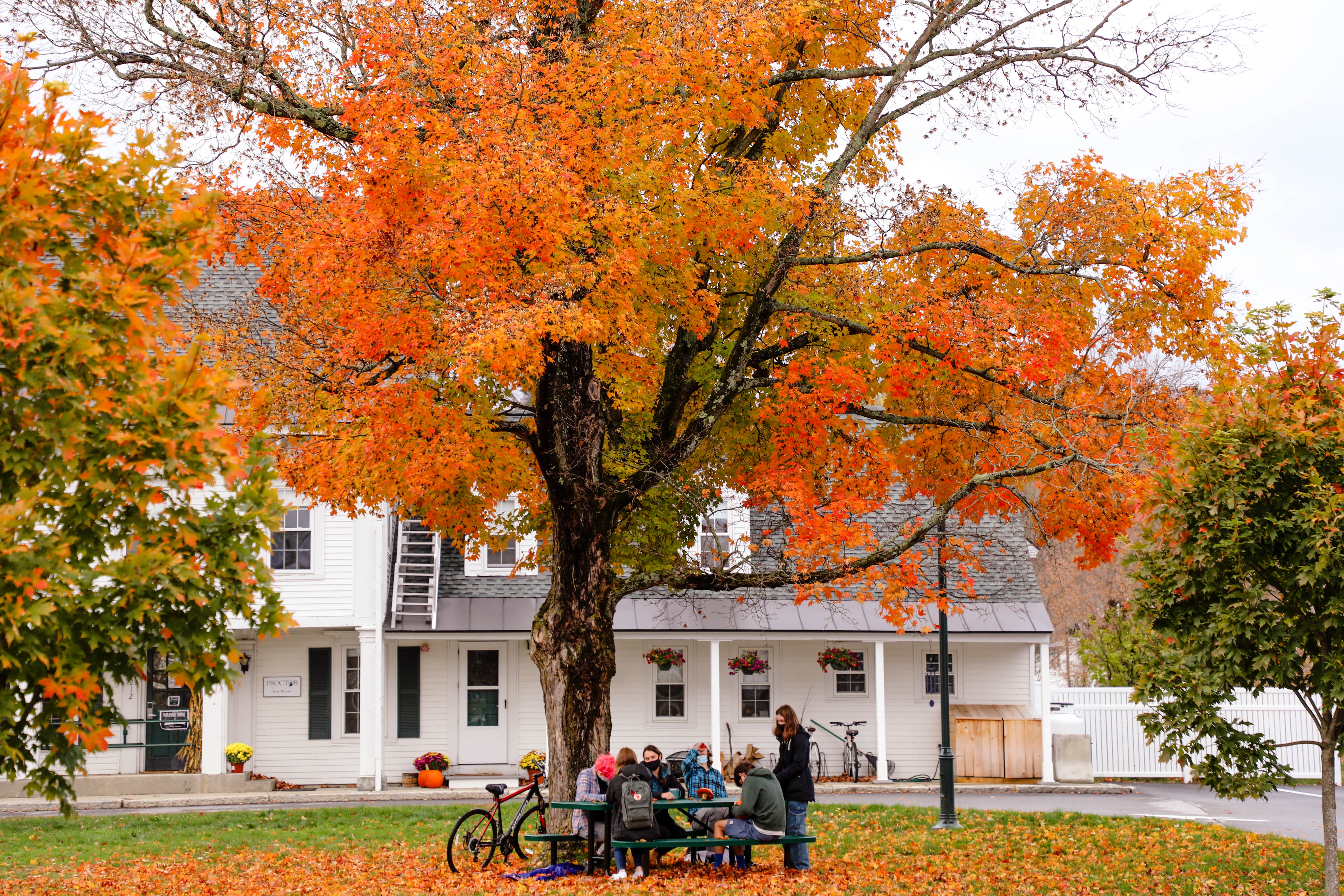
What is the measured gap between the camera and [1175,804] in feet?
64.6

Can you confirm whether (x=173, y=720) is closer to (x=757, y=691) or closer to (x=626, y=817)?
(x=757, y=691)

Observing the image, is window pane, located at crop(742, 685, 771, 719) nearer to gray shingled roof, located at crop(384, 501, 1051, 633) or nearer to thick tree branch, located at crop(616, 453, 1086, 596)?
gray shingled roof, located at crop(384, 501, 1051, 633)

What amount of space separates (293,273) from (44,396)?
314 inches

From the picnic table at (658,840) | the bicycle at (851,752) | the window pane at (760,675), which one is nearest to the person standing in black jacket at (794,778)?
the picnic table at (658,840)

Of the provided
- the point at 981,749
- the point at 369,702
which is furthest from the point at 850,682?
the point at 369,702

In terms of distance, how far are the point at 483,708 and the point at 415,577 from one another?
3.07 m

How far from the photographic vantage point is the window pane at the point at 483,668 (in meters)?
24.2

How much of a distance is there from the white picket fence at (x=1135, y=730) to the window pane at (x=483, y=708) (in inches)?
450

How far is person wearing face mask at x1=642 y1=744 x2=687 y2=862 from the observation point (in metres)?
11.5

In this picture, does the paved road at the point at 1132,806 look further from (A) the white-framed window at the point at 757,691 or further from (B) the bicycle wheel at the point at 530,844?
(B) the bicycle wheel at the point at 530,844

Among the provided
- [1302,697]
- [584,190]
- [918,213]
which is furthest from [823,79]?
[1302,697]

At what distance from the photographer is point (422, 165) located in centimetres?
1078

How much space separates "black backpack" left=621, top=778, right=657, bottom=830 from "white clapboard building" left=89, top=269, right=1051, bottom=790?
11.2 metres

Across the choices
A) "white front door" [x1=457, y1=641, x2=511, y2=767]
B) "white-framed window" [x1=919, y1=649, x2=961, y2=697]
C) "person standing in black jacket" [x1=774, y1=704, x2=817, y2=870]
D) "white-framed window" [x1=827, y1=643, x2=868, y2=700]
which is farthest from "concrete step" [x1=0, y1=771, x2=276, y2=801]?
"white-framed window" [x1=919, y1=649, x2=961, y2=697]
